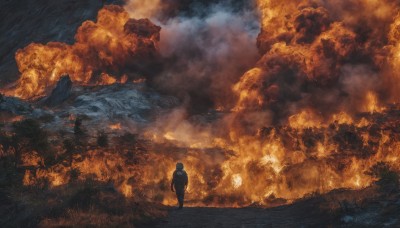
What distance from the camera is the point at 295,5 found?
127 feet

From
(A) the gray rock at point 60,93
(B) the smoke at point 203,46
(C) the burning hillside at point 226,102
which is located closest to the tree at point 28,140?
(C) the burning hillside at point 226,102

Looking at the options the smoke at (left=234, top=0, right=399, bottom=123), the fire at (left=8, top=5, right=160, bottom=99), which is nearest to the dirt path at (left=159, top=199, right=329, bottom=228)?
the smoke at (left=234, top=0, right=399, bottom=123)

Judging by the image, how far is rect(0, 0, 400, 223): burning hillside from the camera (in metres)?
24.5

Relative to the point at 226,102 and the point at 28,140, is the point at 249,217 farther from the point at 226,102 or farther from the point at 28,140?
the point at 226,102

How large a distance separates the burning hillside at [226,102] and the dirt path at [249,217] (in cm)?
311

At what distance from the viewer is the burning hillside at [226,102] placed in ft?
80.2

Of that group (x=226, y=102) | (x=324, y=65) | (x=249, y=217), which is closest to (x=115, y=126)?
(x=226, y=102)

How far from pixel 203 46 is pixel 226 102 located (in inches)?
364

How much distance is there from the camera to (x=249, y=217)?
16.1 m

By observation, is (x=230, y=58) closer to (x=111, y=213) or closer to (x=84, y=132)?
(x=84, y=132)

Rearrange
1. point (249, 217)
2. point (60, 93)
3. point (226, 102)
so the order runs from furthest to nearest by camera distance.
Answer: point (226, 102)
point (60, 93)
point (249, 217)

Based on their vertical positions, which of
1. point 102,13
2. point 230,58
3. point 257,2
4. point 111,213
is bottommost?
point 111,213

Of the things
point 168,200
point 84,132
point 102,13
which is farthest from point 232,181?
point 102,13

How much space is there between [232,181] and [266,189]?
6.82 ft
